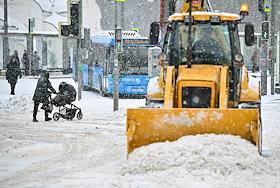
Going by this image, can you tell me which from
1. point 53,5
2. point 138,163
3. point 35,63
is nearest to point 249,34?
point 138,163

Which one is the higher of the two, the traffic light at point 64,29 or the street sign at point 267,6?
the street sign at point 267,6

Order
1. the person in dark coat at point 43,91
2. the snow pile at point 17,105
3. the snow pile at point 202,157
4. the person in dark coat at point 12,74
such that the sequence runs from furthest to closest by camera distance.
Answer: the person in dark coat at point 12,74 → the snow pile at point 17,105 → the person in dark coat at point 43,91 → the snow pile at point 202,157

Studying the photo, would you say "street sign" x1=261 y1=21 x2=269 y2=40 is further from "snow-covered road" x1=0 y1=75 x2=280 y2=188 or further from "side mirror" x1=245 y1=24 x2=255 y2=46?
"side mirror" x1=245 y1=24 x2=255 y2=46

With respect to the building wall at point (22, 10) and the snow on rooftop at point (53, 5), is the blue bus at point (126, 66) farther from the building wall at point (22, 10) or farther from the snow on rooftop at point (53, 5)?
the snow on rooftop at point (53, 5)

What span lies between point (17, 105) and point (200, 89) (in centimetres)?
1396

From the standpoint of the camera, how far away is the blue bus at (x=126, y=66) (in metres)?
27.2

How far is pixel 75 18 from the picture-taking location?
76.1 ft

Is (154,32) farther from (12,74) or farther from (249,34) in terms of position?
(12,74)

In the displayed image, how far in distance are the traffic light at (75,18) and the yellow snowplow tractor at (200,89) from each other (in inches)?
418

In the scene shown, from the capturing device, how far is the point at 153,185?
28.2 ft

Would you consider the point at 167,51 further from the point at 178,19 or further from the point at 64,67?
the point at 64,67

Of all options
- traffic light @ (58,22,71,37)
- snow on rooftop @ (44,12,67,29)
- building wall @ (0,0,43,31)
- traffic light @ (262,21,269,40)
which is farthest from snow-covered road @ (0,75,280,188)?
snow on rooftop @ (44,12,67,29)

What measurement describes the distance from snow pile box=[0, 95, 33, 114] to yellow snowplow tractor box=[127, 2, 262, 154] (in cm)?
1072

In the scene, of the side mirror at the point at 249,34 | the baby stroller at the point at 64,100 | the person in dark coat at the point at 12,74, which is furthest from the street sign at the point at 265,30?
the side mirror at the point at 249,34
